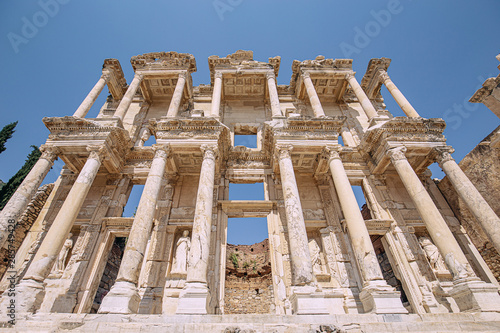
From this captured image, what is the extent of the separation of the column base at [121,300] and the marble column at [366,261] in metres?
6.70

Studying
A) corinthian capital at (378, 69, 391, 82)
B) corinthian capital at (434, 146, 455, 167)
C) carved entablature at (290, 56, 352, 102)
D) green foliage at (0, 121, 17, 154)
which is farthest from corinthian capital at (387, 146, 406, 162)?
green foliage at (0, 121, 17, 154)

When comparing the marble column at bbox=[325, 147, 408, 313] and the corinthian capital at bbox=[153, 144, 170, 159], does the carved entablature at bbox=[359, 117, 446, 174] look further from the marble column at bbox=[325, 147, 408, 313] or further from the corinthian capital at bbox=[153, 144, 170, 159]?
the corinthian capital at bbox=[153, 144, 170, 159]

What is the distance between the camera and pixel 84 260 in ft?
34.0

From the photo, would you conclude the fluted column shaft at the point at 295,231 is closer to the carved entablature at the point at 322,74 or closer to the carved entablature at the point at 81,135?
the carved entablature at the point at 322,74

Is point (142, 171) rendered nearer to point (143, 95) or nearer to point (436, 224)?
point (143, 95)

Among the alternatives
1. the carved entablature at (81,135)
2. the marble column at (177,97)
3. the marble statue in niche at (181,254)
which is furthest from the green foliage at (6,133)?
the marble statue in niche at (181,254)

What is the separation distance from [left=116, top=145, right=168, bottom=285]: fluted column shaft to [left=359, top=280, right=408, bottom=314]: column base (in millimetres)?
6913

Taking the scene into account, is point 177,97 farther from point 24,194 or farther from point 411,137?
point 411,137

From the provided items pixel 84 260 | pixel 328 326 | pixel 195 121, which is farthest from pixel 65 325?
pixel 195 121

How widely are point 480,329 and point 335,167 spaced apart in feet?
20.4

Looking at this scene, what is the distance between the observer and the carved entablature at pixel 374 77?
52.7 ft

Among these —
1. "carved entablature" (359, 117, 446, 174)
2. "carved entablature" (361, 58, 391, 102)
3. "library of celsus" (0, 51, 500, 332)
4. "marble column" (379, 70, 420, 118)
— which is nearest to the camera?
"library of celsus" (0, 51, 500, 332)

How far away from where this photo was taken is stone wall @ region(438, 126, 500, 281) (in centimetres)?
1107

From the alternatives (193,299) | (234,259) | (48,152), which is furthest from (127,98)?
(234,259)
